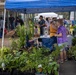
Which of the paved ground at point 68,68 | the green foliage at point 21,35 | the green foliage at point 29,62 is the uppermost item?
the green foliage at point 21,35

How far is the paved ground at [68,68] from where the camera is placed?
8.94m

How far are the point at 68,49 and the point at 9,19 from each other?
17.0 m

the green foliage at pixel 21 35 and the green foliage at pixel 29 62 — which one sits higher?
the green foliage at pixel 21 35

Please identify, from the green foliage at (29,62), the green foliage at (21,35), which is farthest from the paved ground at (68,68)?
the green foliage at (21,35)

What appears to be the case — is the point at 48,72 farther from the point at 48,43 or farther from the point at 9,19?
the point at 9,19

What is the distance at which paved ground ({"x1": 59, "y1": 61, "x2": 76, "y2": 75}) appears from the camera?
8.94 metres

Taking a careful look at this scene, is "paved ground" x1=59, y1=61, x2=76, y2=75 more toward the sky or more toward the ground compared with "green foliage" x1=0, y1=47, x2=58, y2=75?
more toward the ground

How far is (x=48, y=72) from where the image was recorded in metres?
7.61

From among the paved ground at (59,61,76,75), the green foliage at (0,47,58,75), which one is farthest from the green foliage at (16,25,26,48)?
the green foliage at (0,47,58,75)

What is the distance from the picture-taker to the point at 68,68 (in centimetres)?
966

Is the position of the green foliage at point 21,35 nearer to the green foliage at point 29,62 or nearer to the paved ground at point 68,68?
the paved ground at point 68,68

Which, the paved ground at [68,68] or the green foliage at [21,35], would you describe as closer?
the paved ground at [68,68]

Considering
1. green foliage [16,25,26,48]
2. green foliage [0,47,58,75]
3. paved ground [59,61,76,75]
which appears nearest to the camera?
green foliage [0,47,58,75]

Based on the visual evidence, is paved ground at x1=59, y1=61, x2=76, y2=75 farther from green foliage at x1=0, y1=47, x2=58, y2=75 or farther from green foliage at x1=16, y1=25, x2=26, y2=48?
green foliage at x1=16, y1=25, x2=26, y2=48
